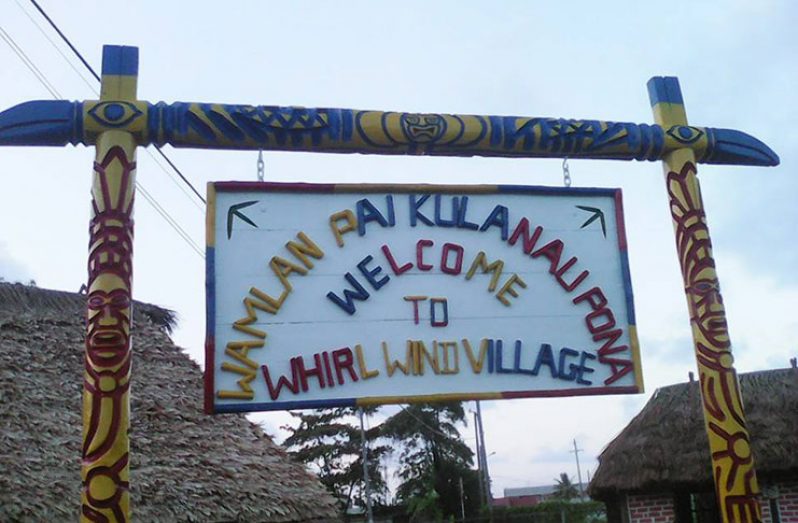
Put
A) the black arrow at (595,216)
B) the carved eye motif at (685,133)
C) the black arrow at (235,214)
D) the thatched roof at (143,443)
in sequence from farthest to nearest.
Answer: the thatched roof at (143,443) < the carved eye motif at (685,133) < the black arrow at (595,216) < the black arrow at (235,214)

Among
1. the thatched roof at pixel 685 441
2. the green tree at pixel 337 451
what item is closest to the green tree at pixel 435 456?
the green tree at pixel 337 451

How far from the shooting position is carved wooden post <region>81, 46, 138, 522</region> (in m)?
3.59

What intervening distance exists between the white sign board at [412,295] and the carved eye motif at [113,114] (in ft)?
A: 1.61

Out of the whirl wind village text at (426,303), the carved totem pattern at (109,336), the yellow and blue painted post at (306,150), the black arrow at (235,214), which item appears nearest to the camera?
the carved totem pattern at (109,336)

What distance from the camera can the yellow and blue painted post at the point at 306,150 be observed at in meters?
3.72

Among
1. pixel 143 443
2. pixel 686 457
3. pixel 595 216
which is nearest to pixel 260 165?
pixel 595 216

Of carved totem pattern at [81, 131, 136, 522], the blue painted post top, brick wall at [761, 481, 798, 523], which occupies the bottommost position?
brick wall at [761, 481, 798, 523]

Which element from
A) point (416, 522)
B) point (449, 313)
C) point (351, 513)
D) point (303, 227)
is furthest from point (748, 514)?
point (351, 513)

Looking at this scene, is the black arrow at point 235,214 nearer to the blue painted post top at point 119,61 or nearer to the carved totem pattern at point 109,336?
the carved totem pattern at point 109,336

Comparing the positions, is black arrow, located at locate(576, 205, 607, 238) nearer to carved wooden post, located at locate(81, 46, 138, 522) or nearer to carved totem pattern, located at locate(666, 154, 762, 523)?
carved totem pattern, located at locate(666, 154, 762, 523)

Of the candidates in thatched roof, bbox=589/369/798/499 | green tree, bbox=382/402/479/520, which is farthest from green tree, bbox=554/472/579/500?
thatched roof, bbox=589/369/798/499

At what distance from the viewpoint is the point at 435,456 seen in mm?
34094

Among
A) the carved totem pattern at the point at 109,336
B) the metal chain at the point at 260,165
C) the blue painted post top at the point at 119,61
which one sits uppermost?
the blue painted post top at the point at 119,61

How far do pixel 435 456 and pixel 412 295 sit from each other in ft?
101
